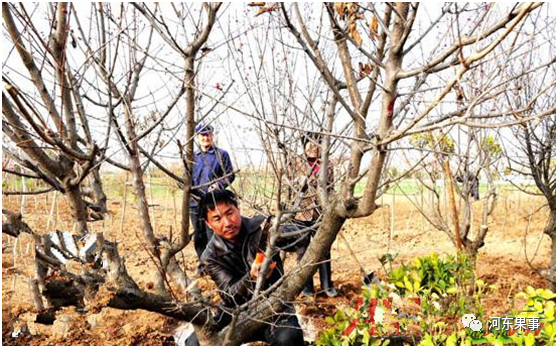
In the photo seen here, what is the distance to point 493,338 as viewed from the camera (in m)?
2.38

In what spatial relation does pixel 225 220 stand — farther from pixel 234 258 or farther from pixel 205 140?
pixel 205 140

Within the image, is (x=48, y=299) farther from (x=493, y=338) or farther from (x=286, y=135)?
(x=493, y=338)

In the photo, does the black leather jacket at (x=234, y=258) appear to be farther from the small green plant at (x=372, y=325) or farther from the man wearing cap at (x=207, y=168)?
the small green plant at (x=372, y=325)

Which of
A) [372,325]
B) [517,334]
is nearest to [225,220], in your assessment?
[372,325]

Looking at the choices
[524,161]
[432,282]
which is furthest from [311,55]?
[524,161]

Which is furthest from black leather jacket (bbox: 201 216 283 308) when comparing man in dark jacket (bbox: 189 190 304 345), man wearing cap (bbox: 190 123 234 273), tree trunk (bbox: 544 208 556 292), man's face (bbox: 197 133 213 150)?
tree trunk (bbox: 544 208 556 292)

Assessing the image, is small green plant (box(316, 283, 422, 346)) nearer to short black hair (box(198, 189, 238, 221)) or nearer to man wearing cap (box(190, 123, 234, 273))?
short black hair (box(198, 189, 238, 221))

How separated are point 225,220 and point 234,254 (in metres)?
0.23

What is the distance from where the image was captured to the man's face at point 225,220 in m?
2.58

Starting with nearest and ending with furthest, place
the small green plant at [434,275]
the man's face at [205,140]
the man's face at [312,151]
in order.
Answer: the man's face at [312,151], the man's face at [205,140], the small green plant at [434,275]

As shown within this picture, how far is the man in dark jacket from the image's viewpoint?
256 cm

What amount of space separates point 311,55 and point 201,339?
165 centimetres

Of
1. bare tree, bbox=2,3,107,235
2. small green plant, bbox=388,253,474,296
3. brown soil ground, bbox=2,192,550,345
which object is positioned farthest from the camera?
brown soil ground, bbox=2,192,550,345

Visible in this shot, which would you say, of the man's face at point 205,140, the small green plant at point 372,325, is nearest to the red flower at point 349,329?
the small green plant at point 372,325
